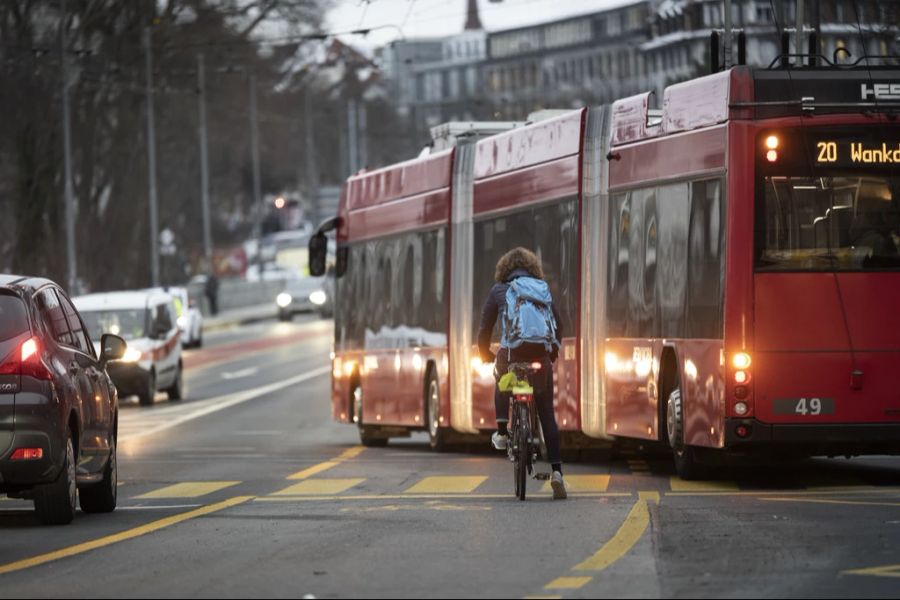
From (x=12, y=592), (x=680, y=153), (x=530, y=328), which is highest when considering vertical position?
(x=680, y=153)

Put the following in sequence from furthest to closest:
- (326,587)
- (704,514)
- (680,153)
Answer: (680,153) → (704,514) → (326,587)

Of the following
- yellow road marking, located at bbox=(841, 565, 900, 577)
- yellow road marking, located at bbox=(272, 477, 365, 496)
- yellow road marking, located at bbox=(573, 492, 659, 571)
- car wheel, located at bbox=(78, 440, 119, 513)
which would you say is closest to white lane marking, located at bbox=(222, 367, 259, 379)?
yellow road marking, located at bbox=(272, 477, 365, 496)

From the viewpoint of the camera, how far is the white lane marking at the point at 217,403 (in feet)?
109

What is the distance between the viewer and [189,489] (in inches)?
790

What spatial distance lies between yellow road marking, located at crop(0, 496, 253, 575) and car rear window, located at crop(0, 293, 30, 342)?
1.38 meters

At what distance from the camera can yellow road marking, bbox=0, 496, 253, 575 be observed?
1342 cm

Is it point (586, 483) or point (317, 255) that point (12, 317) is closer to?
point (586, 483)

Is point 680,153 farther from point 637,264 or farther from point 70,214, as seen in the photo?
point 70,214

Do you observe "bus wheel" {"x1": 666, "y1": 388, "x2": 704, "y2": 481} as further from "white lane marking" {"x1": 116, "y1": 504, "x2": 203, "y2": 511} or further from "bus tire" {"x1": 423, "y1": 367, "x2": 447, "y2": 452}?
"bus tire" {"x1": 423, "y1": 367, "x2": 447, "y2": 452}

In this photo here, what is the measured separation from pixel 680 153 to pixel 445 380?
683 centimetres

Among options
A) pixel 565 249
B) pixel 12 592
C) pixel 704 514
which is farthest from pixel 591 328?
pixel 12 592

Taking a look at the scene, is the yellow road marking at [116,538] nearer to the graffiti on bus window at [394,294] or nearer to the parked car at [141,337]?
the graffiti on bus window at [394,294]

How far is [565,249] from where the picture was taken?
21.9 meters

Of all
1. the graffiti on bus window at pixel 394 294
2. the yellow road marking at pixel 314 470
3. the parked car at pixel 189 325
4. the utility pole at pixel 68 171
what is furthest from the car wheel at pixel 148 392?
the parked car at pixel 189 325
